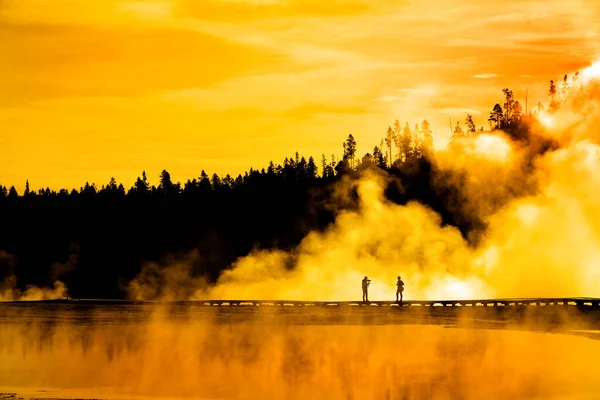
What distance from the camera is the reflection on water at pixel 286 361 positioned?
38.5 meters

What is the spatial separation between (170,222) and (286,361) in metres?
123

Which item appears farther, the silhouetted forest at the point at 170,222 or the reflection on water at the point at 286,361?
the silhouetted forest at the point at 170,222

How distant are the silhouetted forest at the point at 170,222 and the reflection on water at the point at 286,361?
66869mm

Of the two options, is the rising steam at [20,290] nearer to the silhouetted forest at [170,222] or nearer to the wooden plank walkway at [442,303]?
the silhouetted forest at [170,222]

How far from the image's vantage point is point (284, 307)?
7669cm

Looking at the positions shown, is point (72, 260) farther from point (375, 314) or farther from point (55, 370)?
point (55, 370)

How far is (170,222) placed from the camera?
168250 millimetres

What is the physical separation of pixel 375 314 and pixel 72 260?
89653 mm

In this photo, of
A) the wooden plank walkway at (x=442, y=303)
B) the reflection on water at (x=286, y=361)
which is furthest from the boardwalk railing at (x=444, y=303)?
the reflection on water at (x=286, y=361)

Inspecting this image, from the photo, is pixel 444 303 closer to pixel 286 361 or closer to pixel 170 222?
pixel 286 361

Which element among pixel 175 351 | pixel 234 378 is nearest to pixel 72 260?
pixel 175 351

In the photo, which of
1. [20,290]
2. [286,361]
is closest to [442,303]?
[286,361]

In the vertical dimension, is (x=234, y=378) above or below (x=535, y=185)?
below

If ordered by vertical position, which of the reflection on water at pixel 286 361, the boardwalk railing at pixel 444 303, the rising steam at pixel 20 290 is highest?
the rising steam at pixel 20 290
